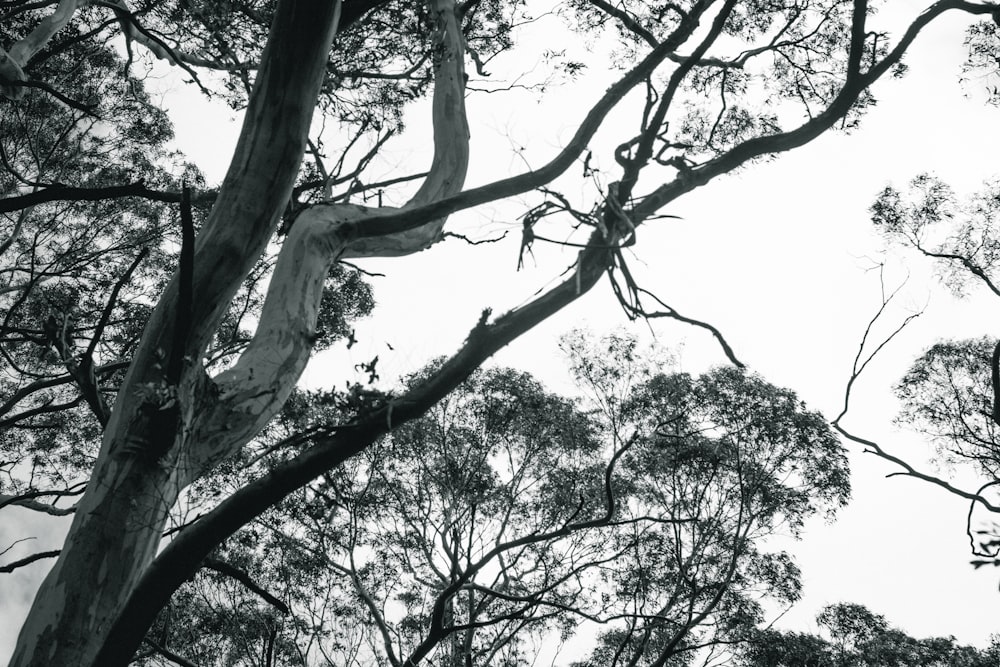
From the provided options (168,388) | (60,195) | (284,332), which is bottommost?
(168,388)

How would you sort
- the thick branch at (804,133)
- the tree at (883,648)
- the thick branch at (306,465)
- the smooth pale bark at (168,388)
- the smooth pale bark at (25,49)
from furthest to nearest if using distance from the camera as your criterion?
1. the tree at (883,648)
2. the smooth pale bark at (25,49)
3. the thick branch at (804,133)
4. the smooth pale bark at (168,388)
5. the thick branch at (306,465)

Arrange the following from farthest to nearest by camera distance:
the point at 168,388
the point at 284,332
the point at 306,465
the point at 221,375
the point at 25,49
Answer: the point at 25,49 → the point at 284,332 → the point at 221,375 → the point at 168,388 → the point at 306,465

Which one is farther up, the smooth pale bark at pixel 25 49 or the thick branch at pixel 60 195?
the smooth pale bark at pixel 25 49

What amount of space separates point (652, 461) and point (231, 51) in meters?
7.11

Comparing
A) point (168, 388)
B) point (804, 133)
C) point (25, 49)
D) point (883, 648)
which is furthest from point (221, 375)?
point (883, 648)

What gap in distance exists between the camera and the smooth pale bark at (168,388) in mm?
1969

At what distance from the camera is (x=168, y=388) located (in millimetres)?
2123

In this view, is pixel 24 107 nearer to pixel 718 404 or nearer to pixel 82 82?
pixel 82 82

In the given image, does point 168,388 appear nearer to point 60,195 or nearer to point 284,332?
point 284,332

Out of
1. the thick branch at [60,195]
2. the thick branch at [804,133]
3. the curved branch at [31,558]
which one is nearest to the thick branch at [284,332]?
the curved branch at [31,558]

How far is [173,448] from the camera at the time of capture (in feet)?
7.49

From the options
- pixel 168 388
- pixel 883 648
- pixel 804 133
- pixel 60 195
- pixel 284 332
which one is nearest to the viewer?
pixel 168 388

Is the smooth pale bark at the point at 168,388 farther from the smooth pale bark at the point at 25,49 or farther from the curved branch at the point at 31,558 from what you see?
the smooth pale bark at the point at 25,49

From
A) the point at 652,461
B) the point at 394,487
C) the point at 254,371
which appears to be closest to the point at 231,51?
the point at 254,371
